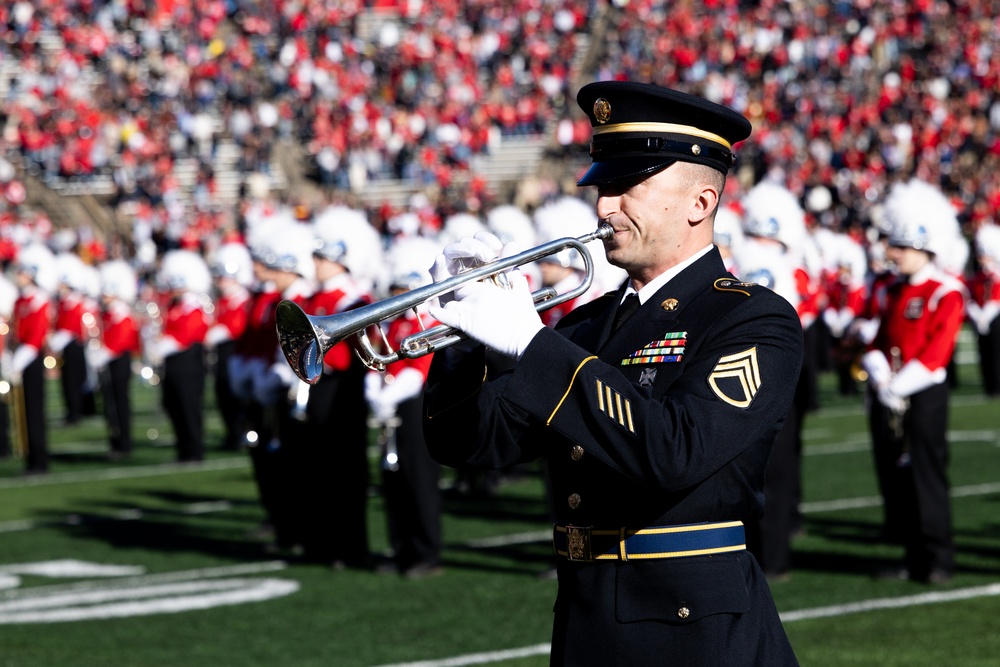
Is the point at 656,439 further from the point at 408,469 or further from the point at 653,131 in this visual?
the point at 408,469

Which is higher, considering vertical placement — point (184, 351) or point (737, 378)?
point (184, 351)

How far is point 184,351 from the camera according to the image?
15.4m

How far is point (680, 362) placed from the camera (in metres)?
3.15

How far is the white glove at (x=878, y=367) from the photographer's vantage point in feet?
26.5

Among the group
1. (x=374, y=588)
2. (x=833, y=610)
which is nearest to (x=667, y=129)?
(x=833, y=610)

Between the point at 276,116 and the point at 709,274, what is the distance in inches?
1145

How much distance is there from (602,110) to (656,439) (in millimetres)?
784

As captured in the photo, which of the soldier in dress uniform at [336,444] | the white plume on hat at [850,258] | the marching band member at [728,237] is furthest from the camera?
the white plume on hat at [850,258]

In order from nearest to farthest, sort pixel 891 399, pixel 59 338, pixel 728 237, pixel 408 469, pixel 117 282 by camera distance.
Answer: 1. pixel 891 399
2. pixel 408 469
3. pixel 728 237
4. pixel 117 282
5. pixel 59 338

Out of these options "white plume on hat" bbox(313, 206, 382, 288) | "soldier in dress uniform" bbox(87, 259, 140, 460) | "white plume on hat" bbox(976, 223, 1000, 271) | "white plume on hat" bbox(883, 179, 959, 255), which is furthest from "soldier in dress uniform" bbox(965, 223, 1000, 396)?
"white plume on hat" bbox(883, 179, 959, 255)

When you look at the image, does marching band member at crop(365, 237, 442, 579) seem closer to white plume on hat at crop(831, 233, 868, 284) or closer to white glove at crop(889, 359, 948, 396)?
white glove at crop(889, 359, 948, 396)

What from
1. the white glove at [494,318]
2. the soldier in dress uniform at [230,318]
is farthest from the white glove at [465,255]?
the soldier in dress uniform at [230,318]

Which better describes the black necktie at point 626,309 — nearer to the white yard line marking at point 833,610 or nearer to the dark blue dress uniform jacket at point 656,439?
the dark blue dress uniform jacket at point 656,439

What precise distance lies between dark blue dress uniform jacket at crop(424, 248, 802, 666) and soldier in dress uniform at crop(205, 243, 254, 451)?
437 inches
